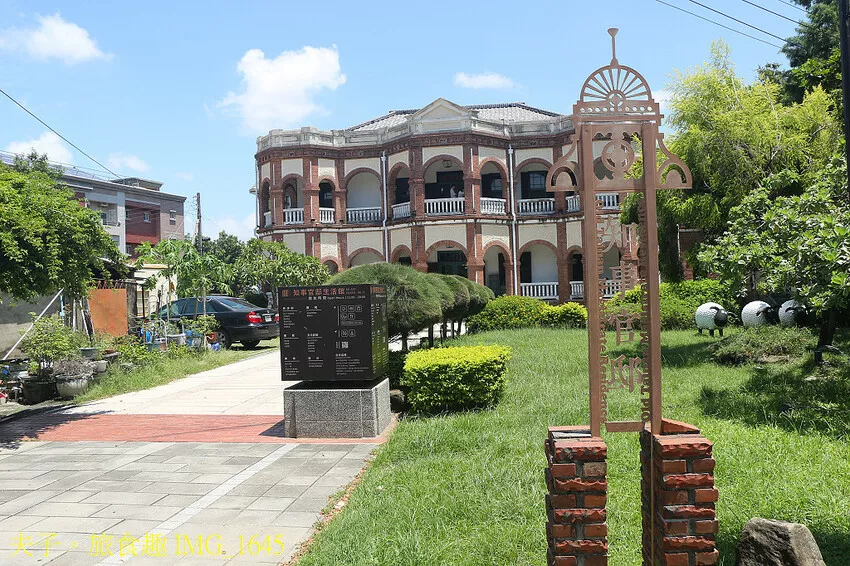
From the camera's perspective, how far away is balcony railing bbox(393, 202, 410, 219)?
27547mm

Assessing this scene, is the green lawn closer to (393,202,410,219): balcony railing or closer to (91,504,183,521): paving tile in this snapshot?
(91,504,183,521): paving tile

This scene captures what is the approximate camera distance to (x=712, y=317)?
577 inches

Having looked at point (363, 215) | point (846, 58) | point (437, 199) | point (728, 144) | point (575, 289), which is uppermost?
point (437, 199)

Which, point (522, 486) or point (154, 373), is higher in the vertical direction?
point (154, 373)

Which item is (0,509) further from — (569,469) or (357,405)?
(569,469)

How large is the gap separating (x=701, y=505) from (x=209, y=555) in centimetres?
303

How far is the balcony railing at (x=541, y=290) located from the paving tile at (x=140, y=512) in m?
23.2

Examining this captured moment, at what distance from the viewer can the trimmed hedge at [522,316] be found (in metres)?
20.4

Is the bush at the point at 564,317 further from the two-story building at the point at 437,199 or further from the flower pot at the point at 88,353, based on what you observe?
the flower pot at the point at 88,353

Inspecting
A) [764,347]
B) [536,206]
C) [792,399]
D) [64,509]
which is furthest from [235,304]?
[792,399]

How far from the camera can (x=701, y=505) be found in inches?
112

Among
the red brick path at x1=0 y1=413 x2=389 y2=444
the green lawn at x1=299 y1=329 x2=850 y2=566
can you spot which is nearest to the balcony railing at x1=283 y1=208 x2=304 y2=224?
the red brick path at x1=0 y1=413 x2=389 y2=444

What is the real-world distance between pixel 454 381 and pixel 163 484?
3480 mm

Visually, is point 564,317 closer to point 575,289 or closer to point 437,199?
point 575,289
